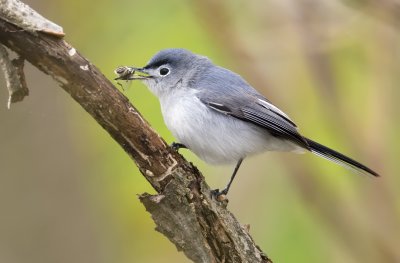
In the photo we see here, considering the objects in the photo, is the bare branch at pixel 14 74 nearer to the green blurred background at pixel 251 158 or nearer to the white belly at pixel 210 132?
the white belly at pixel 210 132

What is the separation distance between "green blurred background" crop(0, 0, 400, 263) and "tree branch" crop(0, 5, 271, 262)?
1.24 metres

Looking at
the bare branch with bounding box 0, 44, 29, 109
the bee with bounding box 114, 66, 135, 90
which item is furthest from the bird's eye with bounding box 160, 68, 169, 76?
the bare branch with bounding box 0, 44, 29, 109

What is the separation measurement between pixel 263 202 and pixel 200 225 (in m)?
2.10

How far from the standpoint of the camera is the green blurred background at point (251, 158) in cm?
393

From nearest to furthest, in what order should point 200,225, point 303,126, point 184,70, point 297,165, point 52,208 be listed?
point 200,225, point 184,70, point 297,165, point 303,126, point 52,208

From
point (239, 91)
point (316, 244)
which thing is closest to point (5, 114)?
point (239, 91)

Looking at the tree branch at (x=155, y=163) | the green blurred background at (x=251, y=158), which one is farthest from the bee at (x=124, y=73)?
the tree branch at (x=155, y=163)

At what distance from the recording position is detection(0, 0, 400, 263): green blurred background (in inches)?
155

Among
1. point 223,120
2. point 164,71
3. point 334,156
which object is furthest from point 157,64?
point 334,156

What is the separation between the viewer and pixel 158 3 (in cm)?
462

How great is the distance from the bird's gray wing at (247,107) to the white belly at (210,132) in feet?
0.12

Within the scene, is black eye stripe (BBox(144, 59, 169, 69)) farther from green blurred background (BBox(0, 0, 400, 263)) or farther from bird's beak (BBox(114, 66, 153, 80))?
green blurred background (BBox(0, 0, 400, 263))

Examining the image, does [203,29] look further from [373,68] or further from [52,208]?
[52,208]

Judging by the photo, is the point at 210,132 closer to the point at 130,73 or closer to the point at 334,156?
the point at 130,73
